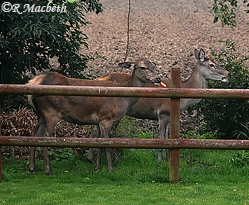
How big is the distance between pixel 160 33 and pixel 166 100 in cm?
1387

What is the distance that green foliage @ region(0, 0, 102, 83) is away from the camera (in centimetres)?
1053

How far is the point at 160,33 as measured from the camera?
2495 centimetres

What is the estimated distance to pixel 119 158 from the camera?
34.1 ft

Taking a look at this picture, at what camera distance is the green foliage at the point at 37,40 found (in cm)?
1053

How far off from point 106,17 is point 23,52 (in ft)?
50.4

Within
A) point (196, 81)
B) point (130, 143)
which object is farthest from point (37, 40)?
point (130, 143)

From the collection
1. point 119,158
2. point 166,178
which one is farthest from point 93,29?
point 166,178

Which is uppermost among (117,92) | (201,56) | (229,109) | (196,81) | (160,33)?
(160,33)

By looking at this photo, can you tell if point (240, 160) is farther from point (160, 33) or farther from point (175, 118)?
point (160, 33)

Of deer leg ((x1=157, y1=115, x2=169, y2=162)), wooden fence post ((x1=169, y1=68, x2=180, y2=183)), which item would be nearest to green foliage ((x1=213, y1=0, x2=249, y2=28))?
deer leg ((x1=157, y1=115, x2=169, y2=162))

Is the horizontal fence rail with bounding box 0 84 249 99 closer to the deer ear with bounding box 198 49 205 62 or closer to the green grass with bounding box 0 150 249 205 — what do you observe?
the green grass with bounding box 0 150 249 205

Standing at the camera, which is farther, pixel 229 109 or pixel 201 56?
pixel 229 109

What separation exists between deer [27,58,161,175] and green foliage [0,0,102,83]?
1.09 metres

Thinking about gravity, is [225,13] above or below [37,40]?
above
